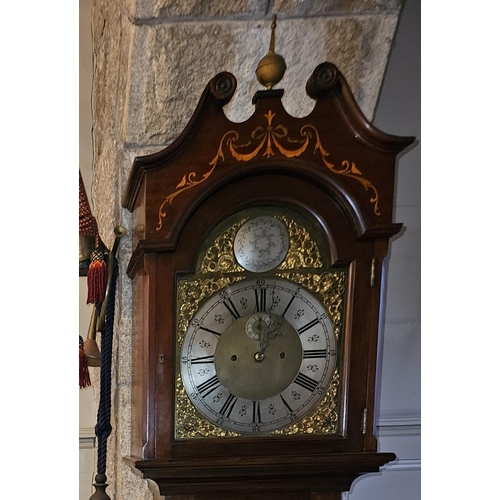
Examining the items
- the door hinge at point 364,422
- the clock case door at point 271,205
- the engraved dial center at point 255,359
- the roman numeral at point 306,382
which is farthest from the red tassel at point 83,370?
the door hinge at point 364,422

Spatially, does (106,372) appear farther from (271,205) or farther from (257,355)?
(271,205)

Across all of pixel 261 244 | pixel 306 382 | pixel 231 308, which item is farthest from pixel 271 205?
pixel 306 382

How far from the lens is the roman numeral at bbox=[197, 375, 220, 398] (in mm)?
958

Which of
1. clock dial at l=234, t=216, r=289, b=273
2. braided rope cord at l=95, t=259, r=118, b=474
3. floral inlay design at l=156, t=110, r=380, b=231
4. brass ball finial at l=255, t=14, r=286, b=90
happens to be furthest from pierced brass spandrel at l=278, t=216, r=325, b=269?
braided rope cord at l=95, t=259, r=118, b=474

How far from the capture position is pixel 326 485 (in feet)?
3.27

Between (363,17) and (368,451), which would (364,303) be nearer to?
(368,451)

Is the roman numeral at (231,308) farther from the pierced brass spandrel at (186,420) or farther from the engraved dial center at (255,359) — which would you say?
the pierced brass spandrel at (186,420)

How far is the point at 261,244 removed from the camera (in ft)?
3.17

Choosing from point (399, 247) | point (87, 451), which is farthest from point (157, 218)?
point (399, 247)

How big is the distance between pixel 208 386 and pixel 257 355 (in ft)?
0.30

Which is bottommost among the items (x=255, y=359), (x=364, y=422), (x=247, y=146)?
(x=364, y=422)

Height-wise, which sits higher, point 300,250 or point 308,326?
point 300,250

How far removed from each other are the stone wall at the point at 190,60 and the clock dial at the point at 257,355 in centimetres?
34

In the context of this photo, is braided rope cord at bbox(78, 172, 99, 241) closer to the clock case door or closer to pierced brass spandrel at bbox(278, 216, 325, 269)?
the clock case door
